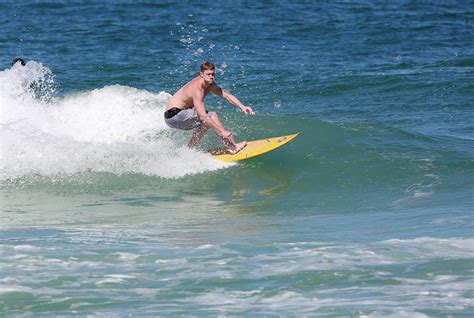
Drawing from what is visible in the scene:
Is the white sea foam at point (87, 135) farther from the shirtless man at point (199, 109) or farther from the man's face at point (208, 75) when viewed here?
the man's face at point (208, 75)

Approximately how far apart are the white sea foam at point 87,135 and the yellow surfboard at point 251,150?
12cm

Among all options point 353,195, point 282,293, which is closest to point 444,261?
point 282,293

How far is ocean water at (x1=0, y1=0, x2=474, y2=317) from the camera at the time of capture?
22.0ft

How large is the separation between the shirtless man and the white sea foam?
0.52 metres

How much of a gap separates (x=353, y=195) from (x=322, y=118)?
5.38 m

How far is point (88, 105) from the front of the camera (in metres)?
A: 15.9

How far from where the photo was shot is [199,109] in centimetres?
1148

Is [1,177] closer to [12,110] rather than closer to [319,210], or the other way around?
[12,110]

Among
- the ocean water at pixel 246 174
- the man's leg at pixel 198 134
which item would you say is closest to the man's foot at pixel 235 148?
the ocean water at pixel 246 174

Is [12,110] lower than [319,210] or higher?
higher

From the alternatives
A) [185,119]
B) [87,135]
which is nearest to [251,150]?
[185,119]

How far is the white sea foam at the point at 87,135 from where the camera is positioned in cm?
1213

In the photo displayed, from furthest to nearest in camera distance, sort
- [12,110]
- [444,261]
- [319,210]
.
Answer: [12,110] → [319,210] → [444,261]

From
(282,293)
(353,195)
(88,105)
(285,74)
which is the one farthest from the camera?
(285,74)
